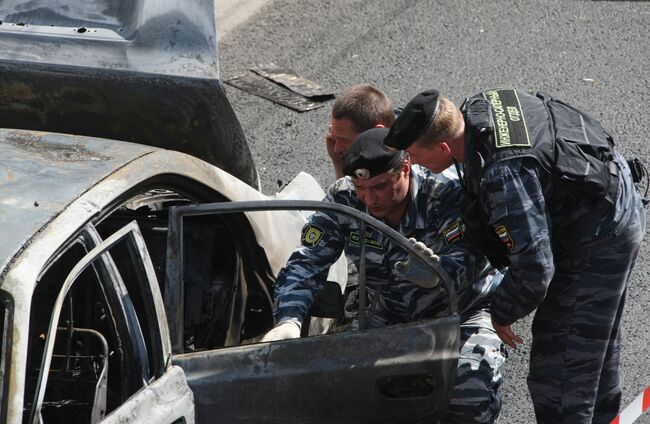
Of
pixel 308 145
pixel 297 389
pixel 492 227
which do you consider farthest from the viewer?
pixel 308 145

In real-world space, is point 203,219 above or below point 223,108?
below

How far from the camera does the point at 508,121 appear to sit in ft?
11.6

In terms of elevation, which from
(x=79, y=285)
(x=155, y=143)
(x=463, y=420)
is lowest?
(x=463, y=420)

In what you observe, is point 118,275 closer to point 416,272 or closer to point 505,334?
point 416,272

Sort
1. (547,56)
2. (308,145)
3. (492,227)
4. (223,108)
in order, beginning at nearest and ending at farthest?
1. (492,227)
2. (223,108)
3. (308,145)
4. (547,56)

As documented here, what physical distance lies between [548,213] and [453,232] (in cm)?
43

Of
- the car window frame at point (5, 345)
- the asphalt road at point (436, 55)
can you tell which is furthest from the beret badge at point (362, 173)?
the asphalt road at point (436, 55)

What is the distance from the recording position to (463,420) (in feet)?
12.3

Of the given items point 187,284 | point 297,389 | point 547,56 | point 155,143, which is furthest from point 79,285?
point 547,56

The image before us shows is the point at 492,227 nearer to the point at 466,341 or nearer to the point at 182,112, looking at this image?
the point at 466,341

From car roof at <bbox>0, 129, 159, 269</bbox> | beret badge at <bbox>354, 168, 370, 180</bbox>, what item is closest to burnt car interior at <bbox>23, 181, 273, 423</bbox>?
car roof at <bbox>0, 129, 159, 269</bbox>

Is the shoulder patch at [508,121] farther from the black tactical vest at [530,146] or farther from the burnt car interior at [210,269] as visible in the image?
the burnt car interior at [210,269]

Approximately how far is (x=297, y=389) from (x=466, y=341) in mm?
822

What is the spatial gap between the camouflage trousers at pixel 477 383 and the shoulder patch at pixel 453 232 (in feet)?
1.22
